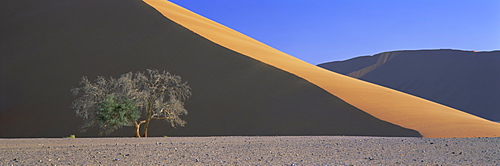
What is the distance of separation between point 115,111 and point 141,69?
922cm

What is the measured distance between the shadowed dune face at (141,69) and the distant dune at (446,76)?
167ft

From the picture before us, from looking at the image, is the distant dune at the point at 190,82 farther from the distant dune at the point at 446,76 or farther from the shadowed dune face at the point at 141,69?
the distant dune at the point at 446,76

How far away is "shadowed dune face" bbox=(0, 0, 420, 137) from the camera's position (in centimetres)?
2525

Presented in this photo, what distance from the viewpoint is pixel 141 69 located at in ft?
102

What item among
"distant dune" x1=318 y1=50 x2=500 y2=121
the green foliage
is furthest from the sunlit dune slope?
"distant dune" x1=318 y1=50 x2=500 y2=121

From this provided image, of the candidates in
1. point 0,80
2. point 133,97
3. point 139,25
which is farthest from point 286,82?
point 0,80

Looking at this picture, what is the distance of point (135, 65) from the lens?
31406 mm

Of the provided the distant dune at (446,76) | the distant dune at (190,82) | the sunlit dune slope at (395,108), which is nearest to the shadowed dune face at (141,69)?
the distant dune at (190,82)

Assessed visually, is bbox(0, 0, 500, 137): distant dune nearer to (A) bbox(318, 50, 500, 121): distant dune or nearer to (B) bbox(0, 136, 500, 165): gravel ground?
(B) bbox(0, 136, 500, 165): gravel ground

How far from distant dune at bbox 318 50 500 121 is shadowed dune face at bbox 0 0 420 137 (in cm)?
5081

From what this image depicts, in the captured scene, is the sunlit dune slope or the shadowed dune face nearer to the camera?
the sunlit dune slope

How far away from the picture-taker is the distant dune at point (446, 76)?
75.3 metres

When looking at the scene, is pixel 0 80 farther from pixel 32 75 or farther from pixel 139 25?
pixel 139 25

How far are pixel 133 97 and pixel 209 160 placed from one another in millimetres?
14142
